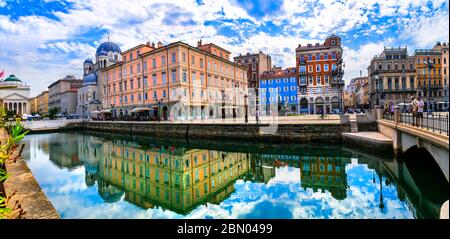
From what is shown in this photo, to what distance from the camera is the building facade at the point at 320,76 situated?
42625mm

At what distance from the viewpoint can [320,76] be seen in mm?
43812

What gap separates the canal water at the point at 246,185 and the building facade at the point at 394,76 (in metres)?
39.1

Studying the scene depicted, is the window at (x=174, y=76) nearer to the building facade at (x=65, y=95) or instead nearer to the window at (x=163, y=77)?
the window at (x=163, y=77)

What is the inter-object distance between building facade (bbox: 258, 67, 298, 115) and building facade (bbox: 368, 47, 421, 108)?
15.6 meters

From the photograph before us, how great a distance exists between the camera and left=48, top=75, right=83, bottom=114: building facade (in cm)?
7119

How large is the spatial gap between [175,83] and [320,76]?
2833cm

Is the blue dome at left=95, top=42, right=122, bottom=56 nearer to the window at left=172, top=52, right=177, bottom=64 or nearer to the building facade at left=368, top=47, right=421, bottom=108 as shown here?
the window at left=172, top=52, right=177, bottom=64

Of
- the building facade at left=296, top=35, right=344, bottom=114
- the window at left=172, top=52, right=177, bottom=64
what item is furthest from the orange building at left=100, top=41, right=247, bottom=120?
the building facade at left=296, top=35, right=344, bottom=114

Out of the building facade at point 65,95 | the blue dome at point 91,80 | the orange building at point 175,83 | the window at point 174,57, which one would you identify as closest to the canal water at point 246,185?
the orange building at point 175,83
